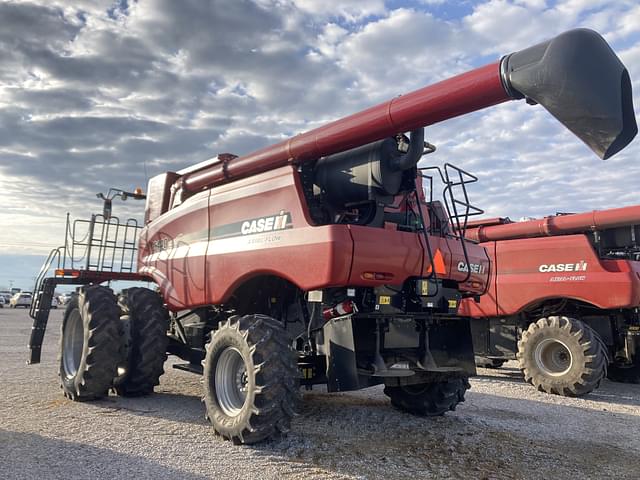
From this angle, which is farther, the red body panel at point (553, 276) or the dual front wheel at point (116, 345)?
the red body panel at point (553, 276)

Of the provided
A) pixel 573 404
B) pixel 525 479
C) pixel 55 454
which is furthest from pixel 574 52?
pixel 573 404

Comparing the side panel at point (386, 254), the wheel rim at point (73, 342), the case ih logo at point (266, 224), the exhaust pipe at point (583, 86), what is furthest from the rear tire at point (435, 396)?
the wheel rim at point (73, 342)

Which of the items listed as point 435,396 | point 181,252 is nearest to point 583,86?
point 435,396

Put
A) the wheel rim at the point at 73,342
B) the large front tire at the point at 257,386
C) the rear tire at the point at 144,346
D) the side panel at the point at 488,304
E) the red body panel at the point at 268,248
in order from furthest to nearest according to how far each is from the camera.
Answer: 1. the side panel at the point at 488,304
2. the wheel rim at the point at 73,342
3. the rear tire at the point at 144,346
4. the red body panel at the point at 268,248
5. the large front tire at the point at 257,386

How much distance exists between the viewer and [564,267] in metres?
9.84

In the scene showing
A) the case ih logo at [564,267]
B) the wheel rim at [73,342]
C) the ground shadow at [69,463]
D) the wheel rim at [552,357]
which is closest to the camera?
the ground shadow at [69,463]

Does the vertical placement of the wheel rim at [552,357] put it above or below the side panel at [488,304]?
below

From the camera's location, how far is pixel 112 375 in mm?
6922

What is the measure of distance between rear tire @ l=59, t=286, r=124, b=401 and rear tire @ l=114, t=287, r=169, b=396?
0.21 m

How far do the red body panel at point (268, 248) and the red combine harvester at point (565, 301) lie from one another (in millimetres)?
3454

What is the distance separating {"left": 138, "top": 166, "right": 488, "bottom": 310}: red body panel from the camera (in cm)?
513

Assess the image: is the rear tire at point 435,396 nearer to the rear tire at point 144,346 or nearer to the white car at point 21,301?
the rear tire at point 144,346

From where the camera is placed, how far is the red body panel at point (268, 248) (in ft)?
16.8

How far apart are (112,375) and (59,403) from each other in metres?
0.73
